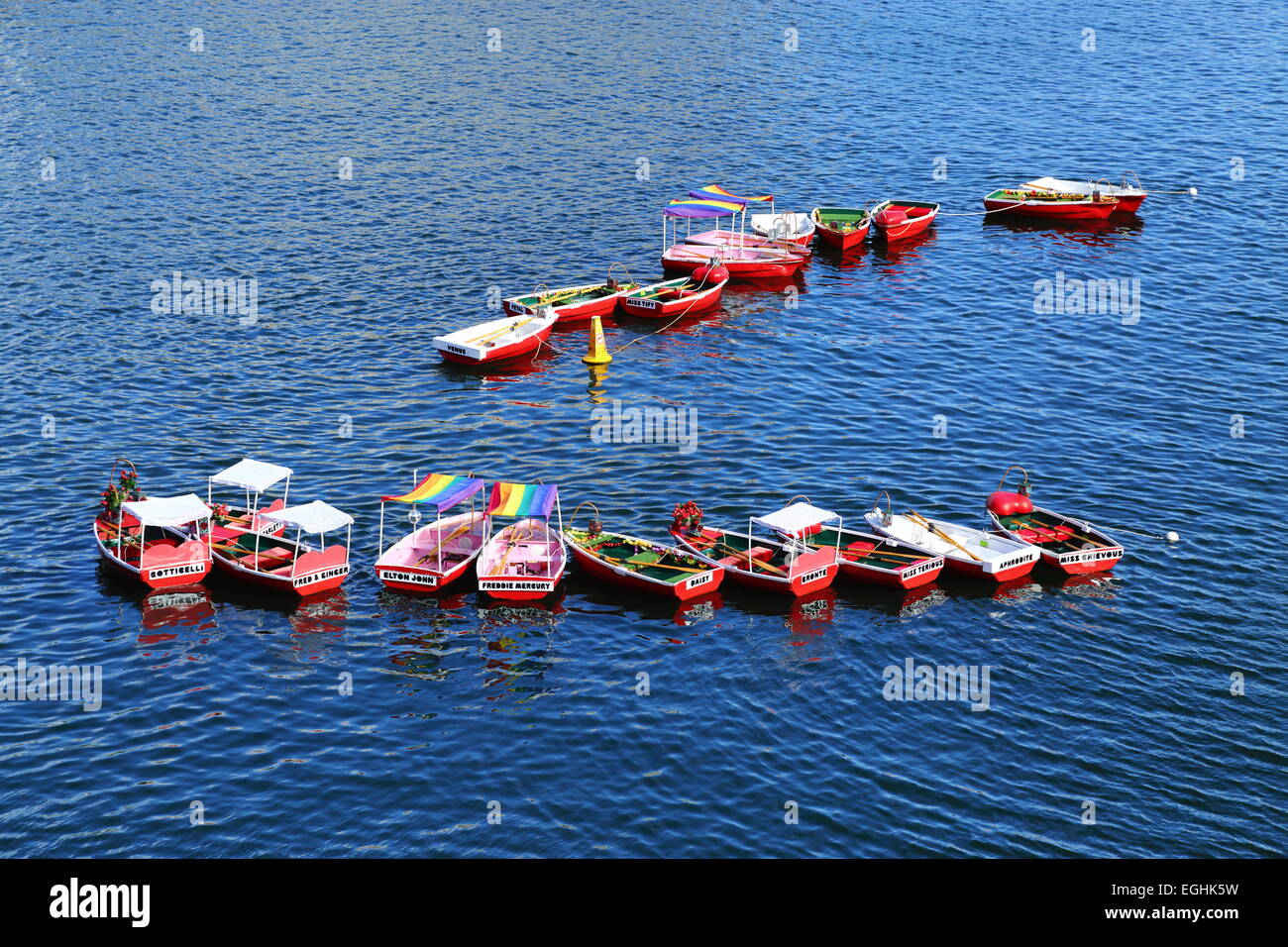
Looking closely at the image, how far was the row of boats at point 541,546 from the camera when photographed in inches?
2355

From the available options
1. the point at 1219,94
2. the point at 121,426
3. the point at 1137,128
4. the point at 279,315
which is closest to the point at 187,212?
the point at 279,315

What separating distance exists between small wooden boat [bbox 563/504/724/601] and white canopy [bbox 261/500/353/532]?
10517 mm

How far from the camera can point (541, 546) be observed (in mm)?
62312

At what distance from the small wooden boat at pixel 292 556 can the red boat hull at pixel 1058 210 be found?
68819mm

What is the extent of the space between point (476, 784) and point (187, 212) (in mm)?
72069

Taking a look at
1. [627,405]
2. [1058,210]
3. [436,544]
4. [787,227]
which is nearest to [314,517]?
[436,544]

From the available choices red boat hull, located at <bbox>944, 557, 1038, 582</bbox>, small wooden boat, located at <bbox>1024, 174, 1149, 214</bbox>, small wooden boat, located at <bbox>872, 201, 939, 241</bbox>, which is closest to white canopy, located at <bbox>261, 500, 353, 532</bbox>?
red boat hull, located at <bbox>944, 557, 1038, 582</bbox>

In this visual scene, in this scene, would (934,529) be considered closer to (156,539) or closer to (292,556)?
(292,556)

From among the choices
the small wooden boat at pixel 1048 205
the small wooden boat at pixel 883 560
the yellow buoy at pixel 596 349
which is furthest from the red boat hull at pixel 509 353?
the small wooden boat at pixel 1048 205

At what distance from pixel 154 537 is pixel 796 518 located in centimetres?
3086

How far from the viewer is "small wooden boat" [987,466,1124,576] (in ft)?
202

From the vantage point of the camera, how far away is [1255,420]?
78.3 meters

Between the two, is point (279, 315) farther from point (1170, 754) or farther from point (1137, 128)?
point (1137, 128)

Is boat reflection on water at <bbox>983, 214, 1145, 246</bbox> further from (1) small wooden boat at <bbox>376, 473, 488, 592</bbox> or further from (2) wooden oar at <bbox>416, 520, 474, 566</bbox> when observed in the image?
(2) wooden oar at <bbox>416, 520, 474, 566</bbox>
